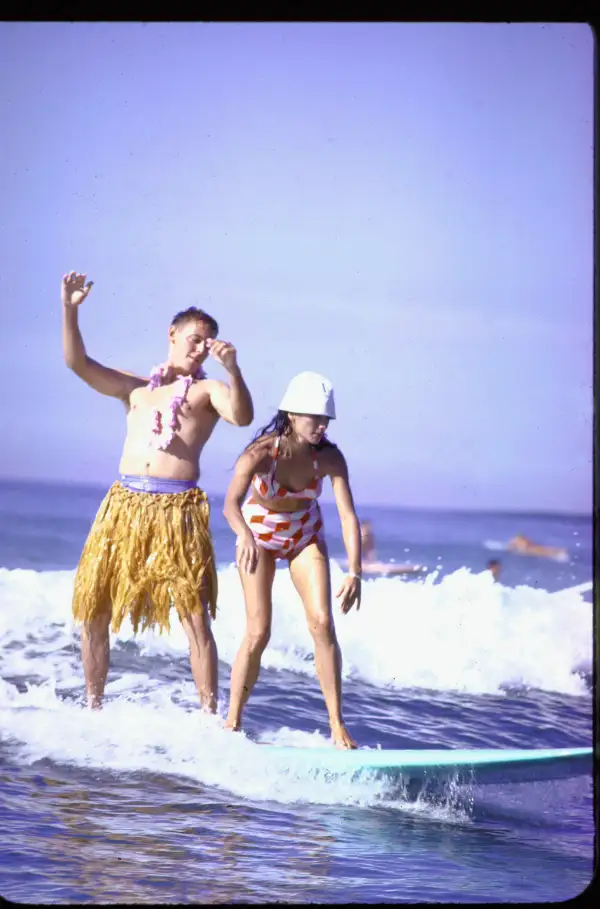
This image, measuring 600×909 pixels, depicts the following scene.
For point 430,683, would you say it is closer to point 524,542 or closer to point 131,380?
point 524,542

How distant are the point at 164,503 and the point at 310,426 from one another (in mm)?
487

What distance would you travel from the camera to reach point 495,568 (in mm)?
5348

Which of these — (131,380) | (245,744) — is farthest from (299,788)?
(131,380)

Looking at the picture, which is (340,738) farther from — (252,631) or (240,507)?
(240,507)

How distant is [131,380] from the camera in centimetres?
383

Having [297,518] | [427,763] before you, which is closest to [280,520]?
[297,518]

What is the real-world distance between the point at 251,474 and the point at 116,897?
1.17m

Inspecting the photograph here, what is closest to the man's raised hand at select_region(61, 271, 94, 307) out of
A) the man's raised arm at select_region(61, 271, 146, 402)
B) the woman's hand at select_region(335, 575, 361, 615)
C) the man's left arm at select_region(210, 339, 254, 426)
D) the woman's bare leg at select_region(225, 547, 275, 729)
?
the man's raised arm at select_region(61, 271, 146, 402)

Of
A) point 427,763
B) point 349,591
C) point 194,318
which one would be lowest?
point 427,763

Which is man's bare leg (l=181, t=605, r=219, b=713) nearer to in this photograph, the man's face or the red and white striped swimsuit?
the red and white striped swimsuit

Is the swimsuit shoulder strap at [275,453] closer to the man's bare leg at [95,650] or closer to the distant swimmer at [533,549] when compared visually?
the man's bare leg at [95,650]

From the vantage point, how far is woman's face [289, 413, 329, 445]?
3.72 metres

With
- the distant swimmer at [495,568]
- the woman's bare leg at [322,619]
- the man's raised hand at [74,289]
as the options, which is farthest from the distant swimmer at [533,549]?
the man's raised hand at [74,289]

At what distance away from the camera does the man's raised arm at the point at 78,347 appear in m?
3.72
